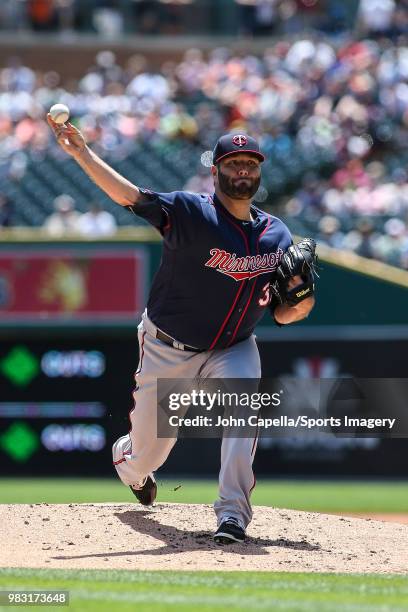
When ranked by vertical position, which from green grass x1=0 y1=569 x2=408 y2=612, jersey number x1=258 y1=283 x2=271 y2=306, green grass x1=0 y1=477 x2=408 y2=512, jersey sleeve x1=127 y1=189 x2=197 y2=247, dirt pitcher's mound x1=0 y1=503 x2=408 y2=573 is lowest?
green grass x1=0 y1=477 x2=408 y2=512

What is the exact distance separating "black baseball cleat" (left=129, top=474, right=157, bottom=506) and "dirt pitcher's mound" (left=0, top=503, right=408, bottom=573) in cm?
9

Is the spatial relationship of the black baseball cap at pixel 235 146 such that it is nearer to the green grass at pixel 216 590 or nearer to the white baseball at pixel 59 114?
the white baseball at pixel 59 114

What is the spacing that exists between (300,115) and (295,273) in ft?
31.6

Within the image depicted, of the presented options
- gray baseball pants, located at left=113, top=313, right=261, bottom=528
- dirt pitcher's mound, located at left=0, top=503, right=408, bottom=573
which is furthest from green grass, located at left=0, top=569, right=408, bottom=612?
gray baseball pants, located at left=113, top=313, right=261, bottom=528

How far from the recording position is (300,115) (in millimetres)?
15570

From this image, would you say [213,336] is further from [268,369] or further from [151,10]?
[151,10]

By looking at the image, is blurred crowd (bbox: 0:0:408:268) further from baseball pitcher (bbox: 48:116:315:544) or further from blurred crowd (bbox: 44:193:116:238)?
baseball pitcher (bbox: 48:116:315:544)

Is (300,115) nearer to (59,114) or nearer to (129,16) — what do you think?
(129,16)

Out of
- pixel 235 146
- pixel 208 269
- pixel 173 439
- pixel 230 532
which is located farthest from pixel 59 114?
pixel 230 532

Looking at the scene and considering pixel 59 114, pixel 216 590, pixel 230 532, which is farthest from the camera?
pixel 230 532

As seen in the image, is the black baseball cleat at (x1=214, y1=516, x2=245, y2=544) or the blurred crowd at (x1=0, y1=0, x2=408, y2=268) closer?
the black baseball cleat at (x1=214, y1=516, x2=245, y2=544)

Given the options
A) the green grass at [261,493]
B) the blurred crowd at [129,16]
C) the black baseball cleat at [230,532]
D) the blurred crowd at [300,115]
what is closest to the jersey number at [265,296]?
the black baseball cleat at [230,532]

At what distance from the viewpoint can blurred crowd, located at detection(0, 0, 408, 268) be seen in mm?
13953

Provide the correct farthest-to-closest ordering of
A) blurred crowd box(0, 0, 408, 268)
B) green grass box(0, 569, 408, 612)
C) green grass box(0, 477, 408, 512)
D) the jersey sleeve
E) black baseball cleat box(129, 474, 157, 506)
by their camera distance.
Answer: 1. blurred crowd box(0, 0, 408, 268)
2. green grass box(0, 477, 408, 512)
3. black baseball cleat box(129, 474, 157, 506)
4. the jersey sleeve
5. green grass box(0, 569, 408, 612)
